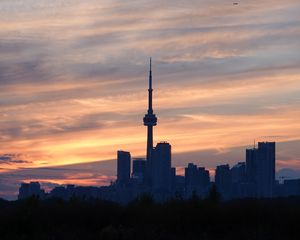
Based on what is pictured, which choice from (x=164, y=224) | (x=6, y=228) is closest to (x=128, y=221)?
(x=164, y=224)

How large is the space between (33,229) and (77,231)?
2.60 metres

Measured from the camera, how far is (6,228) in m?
48.2

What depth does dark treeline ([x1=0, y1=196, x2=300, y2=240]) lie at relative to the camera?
153 feet

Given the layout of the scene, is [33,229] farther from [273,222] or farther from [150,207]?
[273,222]

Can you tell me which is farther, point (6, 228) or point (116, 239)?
point (6, 228)

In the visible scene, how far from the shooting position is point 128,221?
50.2 m

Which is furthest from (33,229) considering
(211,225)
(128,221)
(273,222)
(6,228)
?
(273,222)

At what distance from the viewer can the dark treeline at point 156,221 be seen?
46.5 metres

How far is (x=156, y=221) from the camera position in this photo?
161ft

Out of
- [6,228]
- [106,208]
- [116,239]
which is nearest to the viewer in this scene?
[116,239]

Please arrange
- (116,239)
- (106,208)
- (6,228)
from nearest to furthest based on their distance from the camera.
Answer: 1. (116,239)
2. (6,228)
3. (106,208)

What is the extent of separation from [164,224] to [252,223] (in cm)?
484

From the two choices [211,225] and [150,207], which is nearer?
[211,225]

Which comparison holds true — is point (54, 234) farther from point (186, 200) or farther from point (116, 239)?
point (186, 200)
